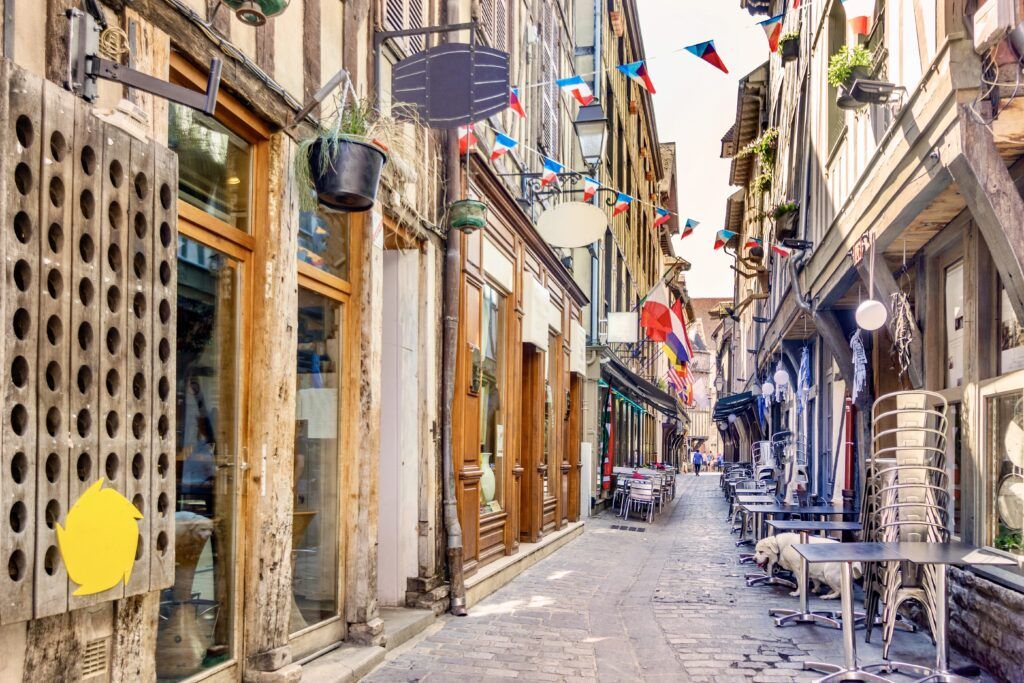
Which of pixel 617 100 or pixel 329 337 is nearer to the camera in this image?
pixel 329 337

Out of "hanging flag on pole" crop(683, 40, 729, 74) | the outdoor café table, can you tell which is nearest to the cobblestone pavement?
the outdoor café table

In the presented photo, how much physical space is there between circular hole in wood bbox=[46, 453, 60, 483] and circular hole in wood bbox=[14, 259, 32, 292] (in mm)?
509

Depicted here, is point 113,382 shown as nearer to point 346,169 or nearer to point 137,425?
point 137,425

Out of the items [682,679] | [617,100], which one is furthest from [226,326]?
[617,100]

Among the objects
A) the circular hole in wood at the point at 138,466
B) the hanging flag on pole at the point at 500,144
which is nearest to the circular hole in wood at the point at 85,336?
the circular hole in wood at the point at 138,466

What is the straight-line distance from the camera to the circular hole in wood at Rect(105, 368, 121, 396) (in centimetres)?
312

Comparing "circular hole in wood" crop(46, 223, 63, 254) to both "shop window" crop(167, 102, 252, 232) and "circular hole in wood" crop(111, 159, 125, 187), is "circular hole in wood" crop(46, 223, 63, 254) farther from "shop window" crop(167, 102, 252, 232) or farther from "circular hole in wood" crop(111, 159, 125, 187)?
"shop window" crop(167, 102, 252, 232)

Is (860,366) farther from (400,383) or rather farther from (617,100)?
(617,100)

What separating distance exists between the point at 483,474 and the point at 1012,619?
4.65m

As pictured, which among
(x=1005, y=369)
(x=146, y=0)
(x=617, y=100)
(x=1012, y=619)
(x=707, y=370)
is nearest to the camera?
(x=146, y=0)

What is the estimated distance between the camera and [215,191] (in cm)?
442

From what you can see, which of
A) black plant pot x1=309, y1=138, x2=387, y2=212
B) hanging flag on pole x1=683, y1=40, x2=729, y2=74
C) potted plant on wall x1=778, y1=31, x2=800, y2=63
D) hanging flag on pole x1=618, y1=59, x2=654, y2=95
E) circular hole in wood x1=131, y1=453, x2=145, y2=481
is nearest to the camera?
circular hole in wood x1=131, y1=453, x2=145, y2=481

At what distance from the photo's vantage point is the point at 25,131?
276 centimetres

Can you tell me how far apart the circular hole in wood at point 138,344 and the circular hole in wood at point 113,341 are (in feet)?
0.34
